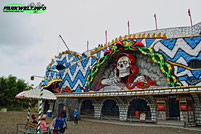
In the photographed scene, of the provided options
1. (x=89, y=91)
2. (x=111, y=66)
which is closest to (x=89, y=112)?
(x=89, y=91)

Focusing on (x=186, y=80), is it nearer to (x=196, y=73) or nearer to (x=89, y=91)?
(x=196, y=73)

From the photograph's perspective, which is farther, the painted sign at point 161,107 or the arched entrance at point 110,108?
the arched entrance at point 110,108

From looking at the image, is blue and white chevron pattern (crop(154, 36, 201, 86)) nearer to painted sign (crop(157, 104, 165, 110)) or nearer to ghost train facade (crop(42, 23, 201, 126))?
ghost train facade (crop(42, 23, 201, 126))

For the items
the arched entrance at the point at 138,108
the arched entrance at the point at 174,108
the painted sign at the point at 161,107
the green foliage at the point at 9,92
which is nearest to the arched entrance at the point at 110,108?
the arched entrance at the point at 138,108

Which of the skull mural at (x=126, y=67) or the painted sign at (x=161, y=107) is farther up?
the skull mural at (x=126, y=67)

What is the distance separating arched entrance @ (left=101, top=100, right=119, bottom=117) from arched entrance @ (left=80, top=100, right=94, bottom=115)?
2.41 meters

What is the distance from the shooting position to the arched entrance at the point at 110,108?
20.8 metres

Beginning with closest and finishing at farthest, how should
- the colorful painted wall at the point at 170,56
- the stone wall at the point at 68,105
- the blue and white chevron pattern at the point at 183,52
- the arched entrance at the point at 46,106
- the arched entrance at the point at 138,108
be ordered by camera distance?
the blue and white chevron pattern at the point at 183,52 → the colorful painted wall at the point at 170,56 → the arched entrance at the point at 138,108 → the stone wall at the point at 68,105 → the arched entrance at the point at 46,106

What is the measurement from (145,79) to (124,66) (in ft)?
10.3

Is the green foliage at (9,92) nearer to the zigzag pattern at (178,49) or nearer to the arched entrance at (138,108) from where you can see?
the arched entrance at (138,108)

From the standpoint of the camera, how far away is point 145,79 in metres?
18.0

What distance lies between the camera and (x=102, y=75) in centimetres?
2322

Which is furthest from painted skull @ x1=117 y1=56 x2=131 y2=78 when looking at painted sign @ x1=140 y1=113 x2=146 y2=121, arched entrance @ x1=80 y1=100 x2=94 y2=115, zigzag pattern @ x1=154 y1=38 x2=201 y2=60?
arched entrance @ x1=80 y1=100 x2=94 y2=115

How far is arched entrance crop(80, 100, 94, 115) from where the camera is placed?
23.0 m
